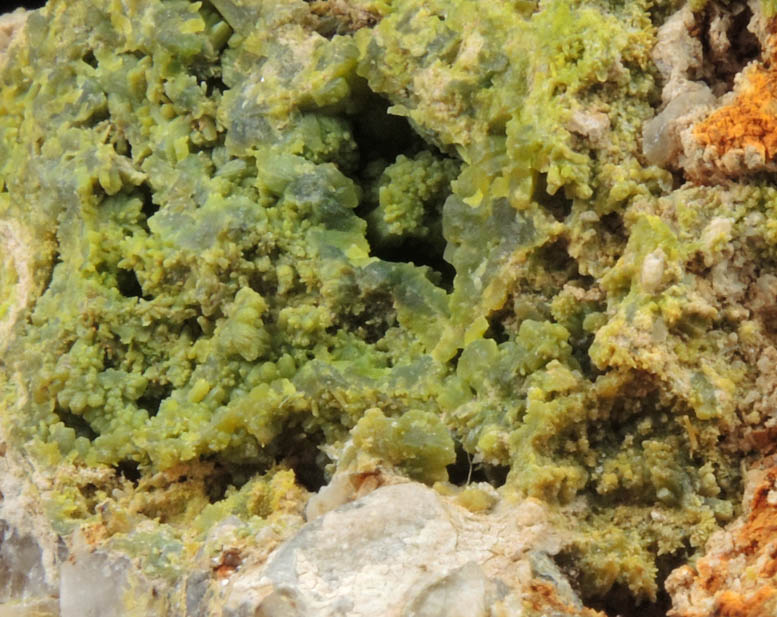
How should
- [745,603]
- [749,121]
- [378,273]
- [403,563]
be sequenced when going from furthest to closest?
[378,273] → [749,121] → [403,563] → [745,603]

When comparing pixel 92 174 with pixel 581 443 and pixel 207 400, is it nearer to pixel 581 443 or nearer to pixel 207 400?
pixel 207 400

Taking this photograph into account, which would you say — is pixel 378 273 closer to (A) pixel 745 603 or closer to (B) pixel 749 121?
(B) pixel 749 121

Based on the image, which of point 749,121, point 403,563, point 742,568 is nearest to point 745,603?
point 742,568

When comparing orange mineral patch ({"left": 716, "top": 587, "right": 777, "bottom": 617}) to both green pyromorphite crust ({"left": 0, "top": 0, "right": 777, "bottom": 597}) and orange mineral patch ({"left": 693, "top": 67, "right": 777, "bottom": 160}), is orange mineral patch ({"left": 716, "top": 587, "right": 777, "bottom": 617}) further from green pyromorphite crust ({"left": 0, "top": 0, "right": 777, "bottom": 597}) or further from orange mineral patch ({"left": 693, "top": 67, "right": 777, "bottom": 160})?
orange mineral patch ({"left": 693, "top": 67, "right": 777, "bottom": 160})

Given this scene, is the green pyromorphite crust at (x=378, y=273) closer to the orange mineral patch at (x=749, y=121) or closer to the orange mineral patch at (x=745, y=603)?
the orange mineral patch at (x=749, y=121)

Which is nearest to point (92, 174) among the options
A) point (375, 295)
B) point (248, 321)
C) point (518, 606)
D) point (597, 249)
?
point (248, 321)

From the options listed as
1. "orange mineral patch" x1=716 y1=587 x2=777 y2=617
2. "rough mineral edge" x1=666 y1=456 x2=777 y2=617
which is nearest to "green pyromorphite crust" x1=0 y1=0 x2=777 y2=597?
"rough mineral edge" x1=666 y1=456 x2=777 y2=617
